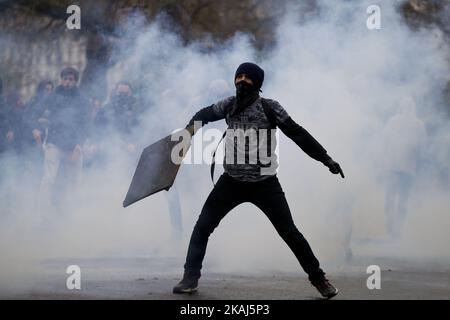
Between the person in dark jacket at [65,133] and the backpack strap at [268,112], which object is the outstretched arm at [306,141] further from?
the person in dark jacket at [65,133]

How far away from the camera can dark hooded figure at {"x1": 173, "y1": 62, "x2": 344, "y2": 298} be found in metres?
4.88

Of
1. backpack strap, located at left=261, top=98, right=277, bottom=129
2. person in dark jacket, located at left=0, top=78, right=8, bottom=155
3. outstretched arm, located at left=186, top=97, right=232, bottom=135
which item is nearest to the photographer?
backpack strap, located at left=261, top=98, right=277, bottom=129

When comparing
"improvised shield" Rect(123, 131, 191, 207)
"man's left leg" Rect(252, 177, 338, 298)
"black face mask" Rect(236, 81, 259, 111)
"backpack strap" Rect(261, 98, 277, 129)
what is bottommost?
"man's left leg" Rect(252, 177, 338, 298)

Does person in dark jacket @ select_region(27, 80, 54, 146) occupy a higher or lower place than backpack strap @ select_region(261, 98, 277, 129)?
higher

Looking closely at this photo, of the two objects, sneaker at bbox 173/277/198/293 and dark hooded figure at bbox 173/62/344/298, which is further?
sneaker at bbox 173/277/198/293

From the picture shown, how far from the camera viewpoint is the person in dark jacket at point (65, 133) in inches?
280

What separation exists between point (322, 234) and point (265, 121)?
208 centimetres

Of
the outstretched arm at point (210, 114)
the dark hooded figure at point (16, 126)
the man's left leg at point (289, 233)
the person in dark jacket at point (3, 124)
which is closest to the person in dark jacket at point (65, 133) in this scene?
the dark hooded figure at point (16, 126)

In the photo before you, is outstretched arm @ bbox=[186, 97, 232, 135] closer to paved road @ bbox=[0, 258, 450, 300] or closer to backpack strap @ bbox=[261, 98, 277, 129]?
backpack strap @ bbox=[261, 98, 277, 129]

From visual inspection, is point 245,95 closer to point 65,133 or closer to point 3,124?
point 65,133

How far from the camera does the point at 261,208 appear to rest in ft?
16.2

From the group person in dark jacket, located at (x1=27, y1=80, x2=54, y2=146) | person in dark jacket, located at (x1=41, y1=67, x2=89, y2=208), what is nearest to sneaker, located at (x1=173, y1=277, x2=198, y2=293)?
person in dark jacket, located at (x1=41, y1=67, x2=89, y2=208)

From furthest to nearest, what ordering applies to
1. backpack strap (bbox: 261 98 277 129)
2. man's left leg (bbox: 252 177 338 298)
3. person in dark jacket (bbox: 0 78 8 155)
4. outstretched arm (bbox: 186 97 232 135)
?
person in dark jacket (bbox: 0 78 8 155) → outstretched arm (bbox: 186 97 232 135) → backpack strap (bbox: 261 98 277 129) → man's left leg (bbox: 252 177 338 298)

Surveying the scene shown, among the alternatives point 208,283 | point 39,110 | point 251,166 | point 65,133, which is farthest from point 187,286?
point 39,110
